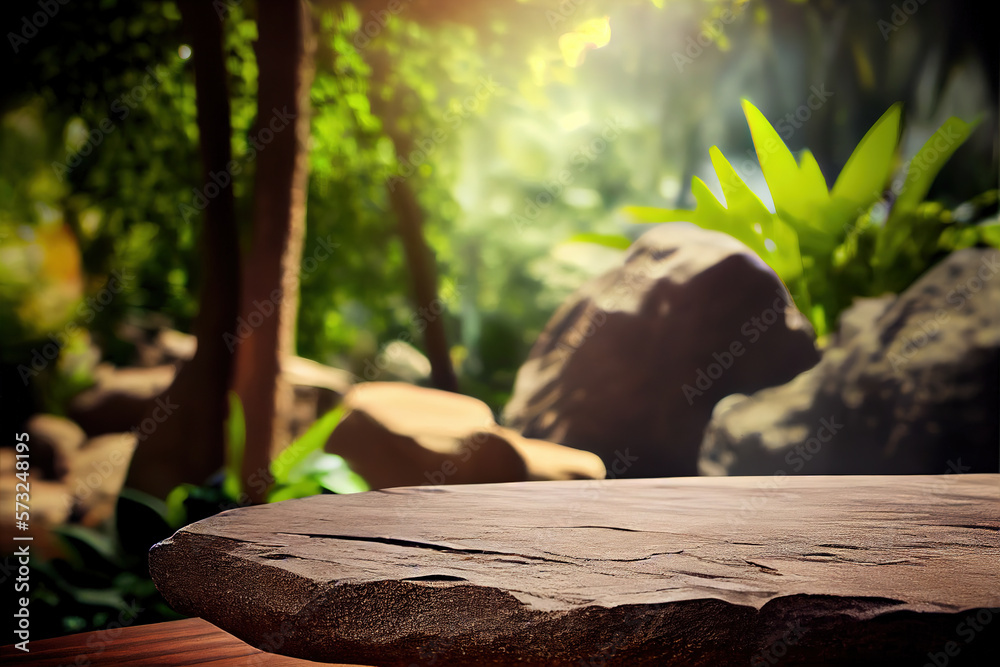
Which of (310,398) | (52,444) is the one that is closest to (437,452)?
(310,398)

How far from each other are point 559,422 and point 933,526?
2.02m

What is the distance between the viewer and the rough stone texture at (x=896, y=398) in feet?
7.29

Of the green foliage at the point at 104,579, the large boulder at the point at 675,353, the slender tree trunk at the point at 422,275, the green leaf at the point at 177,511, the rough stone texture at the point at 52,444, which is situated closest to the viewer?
the green foliage at the point at 104,579

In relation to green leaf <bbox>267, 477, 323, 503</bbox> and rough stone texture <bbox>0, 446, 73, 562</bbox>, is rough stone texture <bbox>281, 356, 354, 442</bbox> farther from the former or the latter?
green leaf <bbox>267, 477, 323, 503</bbox>

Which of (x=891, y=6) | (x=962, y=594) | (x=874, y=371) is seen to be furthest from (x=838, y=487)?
(x=891, y=6)

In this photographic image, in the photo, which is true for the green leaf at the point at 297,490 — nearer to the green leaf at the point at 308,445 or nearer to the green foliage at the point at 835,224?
the green leaf at the point at 308,445

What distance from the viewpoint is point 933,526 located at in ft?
3.50

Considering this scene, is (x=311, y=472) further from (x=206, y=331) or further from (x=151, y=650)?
(x=151, y=650)

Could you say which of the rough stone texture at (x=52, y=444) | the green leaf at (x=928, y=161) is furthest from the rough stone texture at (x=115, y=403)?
the green leaf at (x=928, y=161)

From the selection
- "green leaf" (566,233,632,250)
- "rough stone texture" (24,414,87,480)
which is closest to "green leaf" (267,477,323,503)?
"green leaf" (566,233,632,250)

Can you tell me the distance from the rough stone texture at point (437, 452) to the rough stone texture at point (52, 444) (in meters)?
2.76

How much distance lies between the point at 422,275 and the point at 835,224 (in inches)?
110

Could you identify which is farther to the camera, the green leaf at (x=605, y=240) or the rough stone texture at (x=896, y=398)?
the green leaf at (x=605, y=240)

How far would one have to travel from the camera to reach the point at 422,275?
4.80 meters
